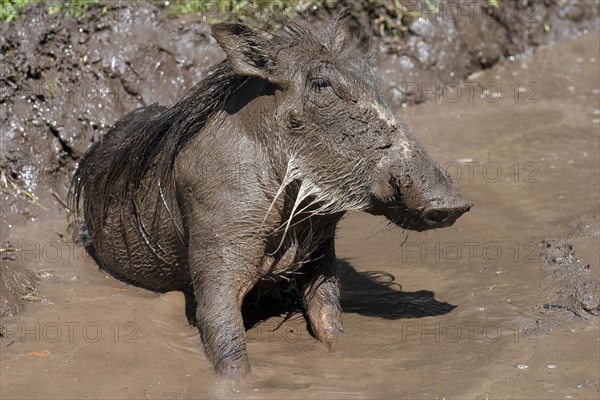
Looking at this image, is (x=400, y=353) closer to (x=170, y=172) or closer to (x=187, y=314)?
(x=187, y=314)

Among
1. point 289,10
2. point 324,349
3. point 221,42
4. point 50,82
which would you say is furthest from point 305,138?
point 289,10

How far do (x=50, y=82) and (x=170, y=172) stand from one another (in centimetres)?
229

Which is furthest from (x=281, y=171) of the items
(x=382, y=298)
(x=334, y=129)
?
(x=382, y=298)

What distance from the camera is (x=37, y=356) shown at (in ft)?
17.3

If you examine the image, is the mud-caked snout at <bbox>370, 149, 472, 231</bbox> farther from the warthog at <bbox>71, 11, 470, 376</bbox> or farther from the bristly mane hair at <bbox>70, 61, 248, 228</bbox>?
the bristly mane hair at <bbox>70, 61, 248, 228</bbox>

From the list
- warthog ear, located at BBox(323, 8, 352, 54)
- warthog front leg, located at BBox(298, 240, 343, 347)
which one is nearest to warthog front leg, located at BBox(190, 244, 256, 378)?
warthog front leg, located at BBox(298, 240, 343, 347)

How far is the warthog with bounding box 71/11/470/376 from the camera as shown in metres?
5.22

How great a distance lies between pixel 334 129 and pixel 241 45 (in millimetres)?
671

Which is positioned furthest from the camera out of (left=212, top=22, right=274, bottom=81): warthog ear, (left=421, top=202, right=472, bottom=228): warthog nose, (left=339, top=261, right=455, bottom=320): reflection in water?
(left=339, top=261, right=455, bottom=320): reflection in water

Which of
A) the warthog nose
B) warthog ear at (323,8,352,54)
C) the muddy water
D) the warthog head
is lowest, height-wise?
the muddy water

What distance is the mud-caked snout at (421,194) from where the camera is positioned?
16.4ft

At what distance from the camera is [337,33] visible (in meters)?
5.77

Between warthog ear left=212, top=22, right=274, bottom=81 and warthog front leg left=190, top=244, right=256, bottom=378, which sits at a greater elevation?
warthog ear left=212, top=22, right=274, bottom=81

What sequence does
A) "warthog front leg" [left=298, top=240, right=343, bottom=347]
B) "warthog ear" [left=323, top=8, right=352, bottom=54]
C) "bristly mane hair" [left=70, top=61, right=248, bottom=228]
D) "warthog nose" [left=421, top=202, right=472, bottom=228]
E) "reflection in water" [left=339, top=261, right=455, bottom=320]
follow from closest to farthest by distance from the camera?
1. "warthog nose" [left=421, top=202, right=472, bottom=228]
2. "warthog ear" [left=323, top=8, right=352, bottom=54]
3. "bristly mane hair" [left=70, top=61, right=248, bottom=228]
4. "warthog front leg" [left=298, top=240, right=343, bottom=347]
5. "reflection in water" [left=339, top=261, right=455, bottom=320]
